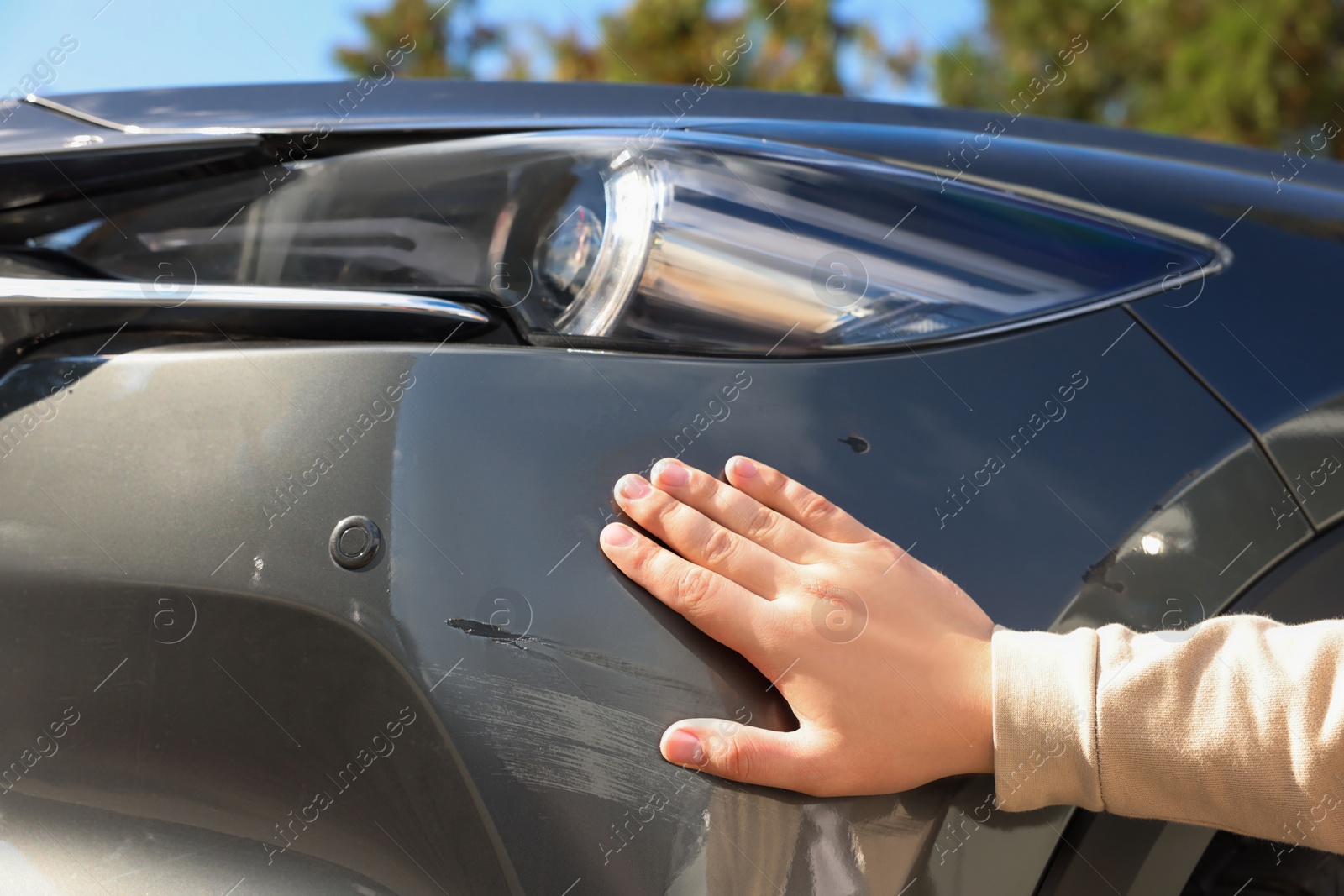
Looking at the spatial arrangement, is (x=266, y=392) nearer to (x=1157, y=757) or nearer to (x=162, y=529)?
(x=162, y=529)

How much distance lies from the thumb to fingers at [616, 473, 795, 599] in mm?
151

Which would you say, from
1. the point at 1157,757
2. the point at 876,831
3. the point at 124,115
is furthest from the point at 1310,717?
the point at 124,115

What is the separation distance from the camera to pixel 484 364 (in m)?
1.06

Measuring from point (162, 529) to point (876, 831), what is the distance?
802mm

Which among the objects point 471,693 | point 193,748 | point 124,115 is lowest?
point 471,693

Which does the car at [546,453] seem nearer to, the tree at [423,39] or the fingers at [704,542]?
the fingers at [704,542]

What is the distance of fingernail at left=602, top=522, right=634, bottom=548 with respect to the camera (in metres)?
1.01

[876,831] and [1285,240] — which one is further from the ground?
[1285,240]

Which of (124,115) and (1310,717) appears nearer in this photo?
(1310,717)

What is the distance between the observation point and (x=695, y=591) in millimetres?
992

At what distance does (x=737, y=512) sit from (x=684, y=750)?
0.84 feet

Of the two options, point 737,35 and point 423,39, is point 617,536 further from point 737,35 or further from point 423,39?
point 423,39

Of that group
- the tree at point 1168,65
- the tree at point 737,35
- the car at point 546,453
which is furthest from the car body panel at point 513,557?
the tree at point 737,35

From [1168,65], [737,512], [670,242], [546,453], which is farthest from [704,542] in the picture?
[1168,65]
